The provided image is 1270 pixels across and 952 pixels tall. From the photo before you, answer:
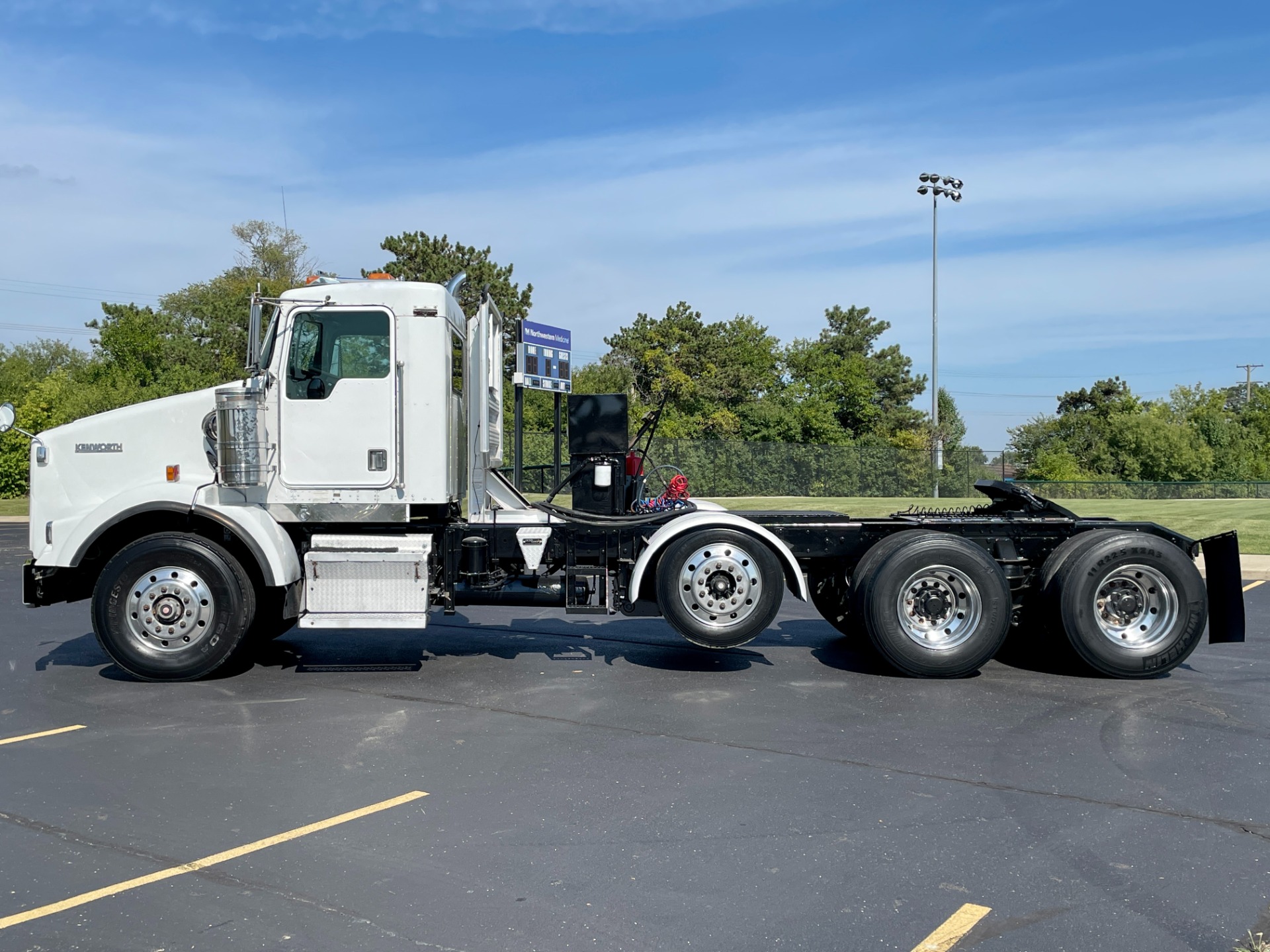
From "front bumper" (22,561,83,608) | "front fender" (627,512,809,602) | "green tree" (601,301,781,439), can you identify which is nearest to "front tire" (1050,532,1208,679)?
"front fender" (627,512,809,602)

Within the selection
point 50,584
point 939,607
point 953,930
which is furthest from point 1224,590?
point 50,584

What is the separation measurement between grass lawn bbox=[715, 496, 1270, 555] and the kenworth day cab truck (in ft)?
40.3

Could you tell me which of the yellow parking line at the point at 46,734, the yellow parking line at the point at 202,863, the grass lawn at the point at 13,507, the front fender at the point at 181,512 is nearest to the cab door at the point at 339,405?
the front fender at the point at 181,512

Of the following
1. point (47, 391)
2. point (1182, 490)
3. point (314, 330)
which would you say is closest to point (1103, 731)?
point (314, 330)

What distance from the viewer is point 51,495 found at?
867 centimetres

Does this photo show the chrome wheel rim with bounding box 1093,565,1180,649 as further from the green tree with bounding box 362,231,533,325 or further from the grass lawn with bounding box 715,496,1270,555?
the green tree with bounding box 362,231,533,325

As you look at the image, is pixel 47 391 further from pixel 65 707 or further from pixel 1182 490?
pixel 1182 490

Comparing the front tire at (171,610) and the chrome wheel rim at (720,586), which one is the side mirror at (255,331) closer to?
the front tire at (171,610)

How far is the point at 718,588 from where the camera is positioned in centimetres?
865

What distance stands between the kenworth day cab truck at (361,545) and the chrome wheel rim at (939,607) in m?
0.02

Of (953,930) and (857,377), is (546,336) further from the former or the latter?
(857,377)

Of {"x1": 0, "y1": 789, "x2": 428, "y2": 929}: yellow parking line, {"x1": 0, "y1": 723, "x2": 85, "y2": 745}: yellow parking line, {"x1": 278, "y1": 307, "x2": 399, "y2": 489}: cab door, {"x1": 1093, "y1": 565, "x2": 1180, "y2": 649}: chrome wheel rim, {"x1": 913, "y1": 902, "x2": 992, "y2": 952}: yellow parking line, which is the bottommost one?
{"x1": 913, "y1": 902, "x2": 992, "y2": 952}: yellow parking line

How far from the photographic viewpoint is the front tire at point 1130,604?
860 cm

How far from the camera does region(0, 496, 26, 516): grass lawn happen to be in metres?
32.2
